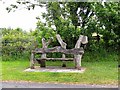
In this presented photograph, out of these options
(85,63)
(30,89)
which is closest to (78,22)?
(85,63)

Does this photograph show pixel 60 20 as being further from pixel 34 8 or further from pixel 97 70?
pixel 97 70

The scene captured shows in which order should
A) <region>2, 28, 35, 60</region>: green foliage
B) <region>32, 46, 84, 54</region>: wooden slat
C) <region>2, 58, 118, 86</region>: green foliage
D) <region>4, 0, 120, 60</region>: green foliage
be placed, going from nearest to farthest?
<region>2, 58, 118, 86</region>: green foliage, <region>32, 46, 84, 54</region>: wooden slat, <region>2, 28, 35, 60</region>: green foliage, <region>4, 0, 120, 60</region>: green foliage

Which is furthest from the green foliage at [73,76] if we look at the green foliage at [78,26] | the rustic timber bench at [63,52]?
the green foliage at [78,26]

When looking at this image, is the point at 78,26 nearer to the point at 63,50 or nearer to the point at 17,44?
the point at 63,50

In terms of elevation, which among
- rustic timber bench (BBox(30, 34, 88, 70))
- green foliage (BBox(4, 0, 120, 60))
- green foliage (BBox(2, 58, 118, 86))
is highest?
green foliage (BBox(4, 0, 120, 60))

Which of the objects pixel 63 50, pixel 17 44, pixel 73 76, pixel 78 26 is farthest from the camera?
pixel 78 26

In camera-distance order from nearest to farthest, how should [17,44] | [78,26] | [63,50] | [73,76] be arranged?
[73,76] → [63,50] → [17,44] → [78,26]

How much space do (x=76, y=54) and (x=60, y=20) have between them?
97 cm

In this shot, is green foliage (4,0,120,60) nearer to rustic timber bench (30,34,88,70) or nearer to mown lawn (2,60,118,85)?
rustic timber bench (30,34,88,70)

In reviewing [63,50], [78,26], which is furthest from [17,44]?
[78,26]

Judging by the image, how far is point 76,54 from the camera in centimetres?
436

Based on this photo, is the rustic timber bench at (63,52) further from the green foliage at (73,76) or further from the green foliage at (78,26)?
the green foliage at (78,26)

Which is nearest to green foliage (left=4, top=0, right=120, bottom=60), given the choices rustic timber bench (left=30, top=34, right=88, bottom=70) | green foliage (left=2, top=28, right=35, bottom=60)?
green foliage (left=2, top=28, right=35, bottom=60)

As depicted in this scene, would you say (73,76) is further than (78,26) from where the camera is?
No
